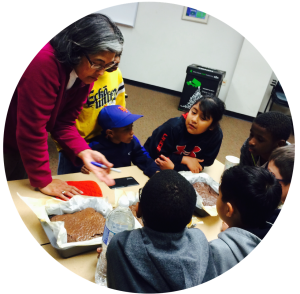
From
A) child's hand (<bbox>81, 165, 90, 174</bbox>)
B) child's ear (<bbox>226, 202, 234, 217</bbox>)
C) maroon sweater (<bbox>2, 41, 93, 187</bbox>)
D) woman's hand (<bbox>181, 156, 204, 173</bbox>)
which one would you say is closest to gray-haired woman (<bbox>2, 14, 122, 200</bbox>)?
maroon sweater (<bbox>2, 41, 93, 187</bbox>)

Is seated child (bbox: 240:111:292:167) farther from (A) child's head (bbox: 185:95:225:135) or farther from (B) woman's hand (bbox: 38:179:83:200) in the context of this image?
(B) woman's hand (bbox: 38:179:83:200)

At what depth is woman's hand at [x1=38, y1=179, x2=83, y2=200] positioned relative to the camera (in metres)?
1.08

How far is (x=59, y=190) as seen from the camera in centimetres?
109

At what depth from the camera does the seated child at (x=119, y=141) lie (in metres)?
1.56

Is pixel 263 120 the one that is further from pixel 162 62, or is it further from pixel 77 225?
pixel 162 62

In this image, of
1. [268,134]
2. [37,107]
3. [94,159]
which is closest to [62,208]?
[94,159]

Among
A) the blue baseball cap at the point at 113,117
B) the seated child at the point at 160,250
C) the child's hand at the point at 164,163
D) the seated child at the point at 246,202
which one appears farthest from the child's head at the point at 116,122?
the seated child at the point at 160,250

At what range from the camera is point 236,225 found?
3.19 ft

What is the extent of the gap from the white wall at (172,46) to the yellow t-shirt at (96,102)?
10.4 feet

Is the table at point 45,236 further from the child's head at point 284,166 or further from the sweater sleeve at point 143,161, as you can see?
the child's head at point 284,166

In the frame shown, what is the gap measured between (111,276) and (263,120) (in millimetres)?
1338

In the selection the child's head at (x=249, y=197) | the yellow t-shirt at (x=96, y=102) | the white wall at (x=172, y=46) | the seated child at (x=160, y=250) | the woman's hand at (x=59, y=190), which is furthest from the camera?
the white wall at (x=172, y=46)

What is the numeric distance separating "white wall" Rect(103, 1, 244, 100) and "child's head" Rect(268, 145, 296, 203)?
348 cm

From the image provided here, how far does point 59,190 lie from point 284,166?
3.49ft
